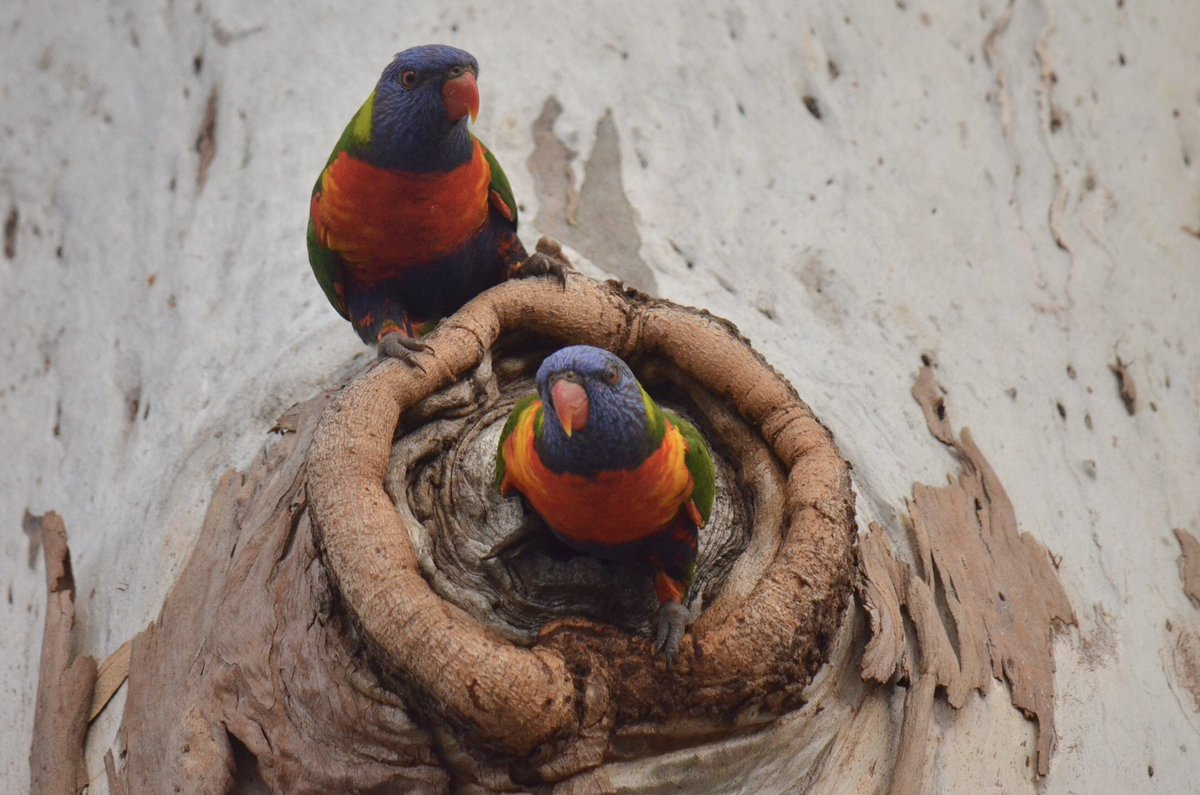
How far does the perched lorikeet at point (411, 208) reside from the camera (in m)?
2.39

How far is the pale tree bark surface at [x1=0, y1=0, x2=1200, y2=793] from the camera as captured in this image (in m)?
2.50

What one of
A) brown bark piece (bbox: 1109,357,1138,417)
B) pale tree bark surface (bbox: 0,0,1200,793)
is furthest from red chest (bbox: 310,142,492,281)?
brown bark piece (bbox: 1109,357,1138,417)

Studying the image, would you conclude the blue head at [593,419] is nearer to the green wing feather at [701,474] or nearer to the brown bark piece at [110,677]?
the green wing feather at [701,474]

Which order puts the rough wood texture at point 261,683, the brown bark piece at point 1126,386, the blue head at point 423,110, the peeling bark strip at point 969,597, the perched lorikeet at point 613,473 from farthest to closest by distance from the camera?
the brown bark piece at point 1126,386, the blue head at point 423,110, the peeling bark strip at point 969,597, the perched lorikeet at point 613,473, the rough wood texture at point 261,683

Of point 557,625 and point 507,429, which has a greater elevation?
point 507,429

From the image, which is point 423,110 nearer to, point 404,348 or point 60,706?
point 404,348

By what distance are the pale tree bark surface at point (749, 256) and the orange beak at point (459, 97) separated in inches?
19.8

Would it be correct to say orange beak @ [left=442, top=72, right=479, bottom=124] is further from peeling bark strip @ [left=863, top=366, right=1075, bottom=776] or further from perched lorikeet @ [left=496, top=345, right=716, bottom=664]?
peeling bark strip @ [left=863, top=366, right=1075, bottom=776]

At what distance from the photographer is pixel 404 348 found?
2260mm

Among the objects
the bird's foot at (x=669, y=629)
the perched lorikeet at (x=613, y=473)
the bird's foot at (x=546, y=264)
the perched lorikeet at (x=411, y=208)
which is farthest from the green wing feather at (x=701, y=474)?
the perched lorikeet at (x=411, y=208)

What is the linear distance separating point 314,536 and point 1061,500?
1.90 metres

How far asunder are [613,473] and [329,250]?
3.34 feet

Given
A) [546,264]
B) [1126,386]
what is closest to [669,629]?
[546,264]

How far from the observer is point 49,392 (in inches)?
121
